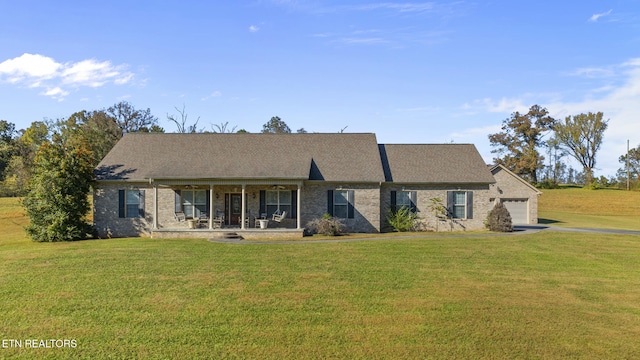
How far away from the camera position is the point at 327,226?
20922mm

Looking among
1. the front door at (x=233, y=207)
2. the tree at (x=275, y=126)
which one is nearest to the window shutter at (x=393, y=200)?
the front door at (x=233, y=207)

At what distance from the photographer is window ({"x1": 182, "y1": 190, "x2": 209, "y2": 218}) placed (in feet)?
73.5

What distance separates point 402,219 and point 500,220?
4980 millimetres

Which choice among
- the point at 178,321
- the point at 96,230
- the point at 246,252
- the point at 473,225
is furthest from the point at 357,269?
the point at 96,230

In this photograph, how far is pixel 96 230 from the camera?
21.8 meters

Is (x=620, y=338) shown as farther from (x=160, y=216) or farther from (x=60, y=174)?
(x=60, y=174)

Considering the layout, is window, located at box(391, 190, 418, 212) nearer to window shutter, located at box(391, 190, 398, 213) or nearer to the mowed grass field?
window shutter, located at box(391, 190, 398, 213)

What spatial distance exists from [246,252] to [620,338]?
11.4 m

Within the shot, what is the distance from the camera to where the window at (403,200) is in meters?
23.5

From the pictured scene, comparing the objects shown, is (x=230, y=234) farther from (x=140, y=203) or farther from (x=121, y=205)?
(x=121, y=205)

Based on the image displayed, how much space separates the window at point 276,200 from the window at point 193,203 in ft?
→ 10.6

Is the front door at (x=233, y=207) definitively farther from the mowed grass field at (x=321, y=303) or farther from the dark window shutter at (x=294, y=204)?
the mowed grass field at (x=321, y=303)

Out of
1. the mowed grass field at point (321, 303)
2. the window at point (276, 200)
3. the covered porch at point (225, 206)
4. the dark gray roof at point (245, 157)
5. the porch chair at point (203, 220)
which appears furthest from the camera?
the window at point (276, 200)

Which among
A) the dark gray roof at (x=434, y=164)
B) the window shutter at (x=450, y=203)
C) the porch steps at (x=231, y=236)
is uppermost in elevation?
the dark gray roof at (x=434, y=164)
